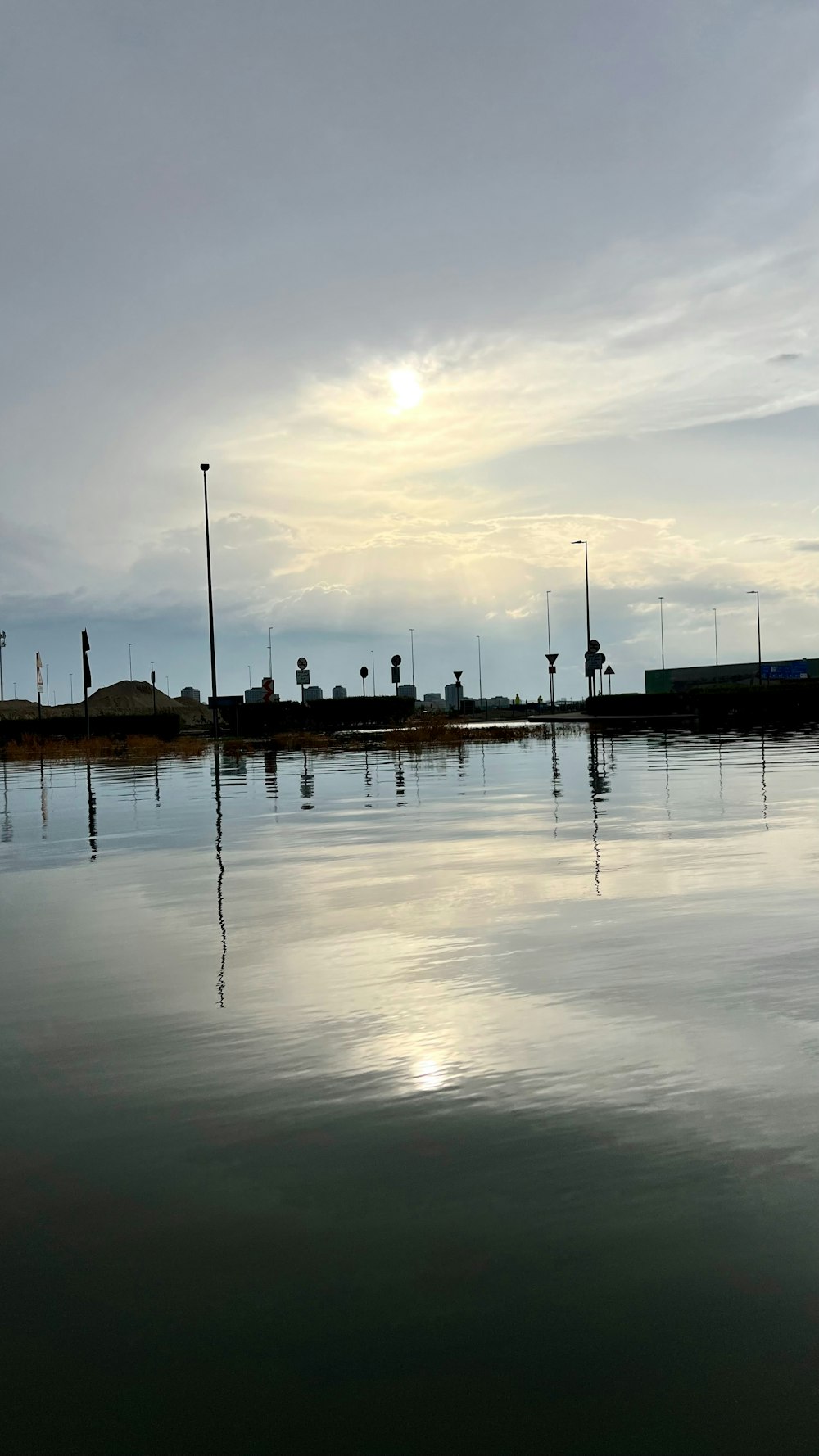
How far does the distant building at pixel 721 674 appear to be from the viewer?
150 meters

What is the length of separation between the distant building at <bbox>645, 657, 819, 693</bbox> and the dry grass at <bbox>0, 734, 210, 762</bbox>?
350 feet

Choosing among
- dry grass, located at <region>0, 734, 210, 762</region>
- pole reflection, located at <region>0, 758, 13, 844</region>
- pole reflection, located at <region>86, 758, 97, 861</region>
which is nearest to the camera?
pole reflection, located at <region>86, 758, 97, 861</region>

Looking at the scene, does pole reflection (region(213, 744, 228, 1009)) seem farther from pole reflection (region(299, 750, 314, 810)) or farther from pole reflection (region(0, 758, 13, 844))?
pole reflection (region(0, 758, 13, 844))

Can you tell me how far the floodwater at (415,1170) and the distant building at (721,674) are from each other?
14401cm

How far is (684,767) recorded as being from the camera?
27.0 meters

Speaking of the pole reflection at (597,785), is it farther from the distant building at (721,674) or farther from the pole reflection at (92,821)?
the distant building at (721,674)

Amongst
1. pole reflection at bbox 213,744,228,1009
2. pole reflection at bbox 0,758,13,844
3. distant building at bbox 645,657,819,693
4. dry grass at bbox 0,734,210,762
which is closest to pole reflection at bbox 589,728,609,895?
pole reflection at bbox 213,744,228,1009

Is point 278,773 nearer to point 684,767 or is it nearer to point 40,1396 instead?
point 684,767

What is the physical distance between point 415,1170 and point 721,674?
17003 centimetres

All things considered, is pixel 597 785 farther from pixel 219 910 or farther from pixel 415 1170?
pixel 415 1170

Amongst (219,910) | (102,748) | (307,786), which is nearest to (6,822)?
(307,786)

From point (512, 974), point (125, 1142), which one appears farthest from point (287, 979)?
point (125, 1142)

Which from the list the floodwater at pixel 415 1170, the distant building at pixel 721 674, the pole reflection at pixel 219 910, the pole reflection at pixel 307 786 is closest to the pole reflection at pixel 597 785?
the floodwater at pixel 415 1170

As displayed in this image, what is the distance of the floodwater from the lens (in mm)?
3004
